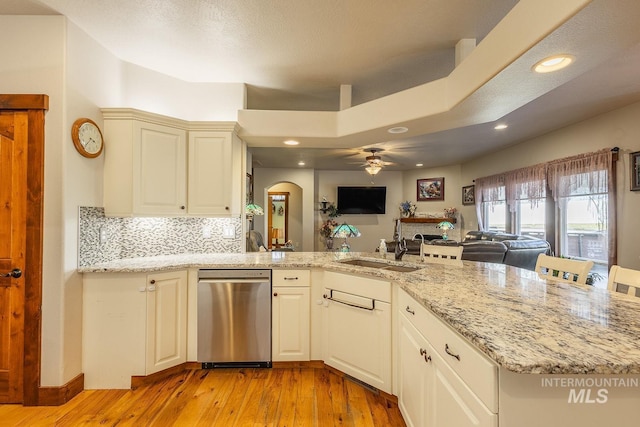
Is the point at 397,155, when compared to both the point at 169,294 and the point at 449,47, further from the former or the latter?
the point at 169,294

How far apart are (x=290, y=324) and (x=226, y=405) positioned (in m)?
0.73

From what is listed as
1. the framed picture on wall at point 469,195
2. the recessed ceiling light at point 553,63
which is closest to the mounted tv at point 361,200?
the framed picture on wall at point 469,195

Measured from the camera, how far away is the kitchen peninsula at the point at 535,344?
798mm

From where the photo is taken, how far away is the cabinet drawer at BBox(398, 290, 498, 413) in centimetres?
86

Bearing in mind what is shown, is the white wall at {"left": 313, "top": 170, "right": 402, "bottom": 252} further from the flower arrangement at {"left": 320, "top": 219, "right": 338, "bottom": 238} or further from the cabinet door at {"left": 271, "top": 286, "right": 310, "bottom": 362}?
the cabinet door at {"left": 271, "top": 286, "right": 310, "bottom": 362}

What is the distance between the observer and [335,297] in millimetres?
2346

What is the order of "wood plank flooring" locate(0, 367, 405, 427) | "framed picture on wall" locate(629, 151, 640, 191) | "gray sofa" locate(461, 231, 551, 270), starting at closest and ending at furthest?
"wood plank flooring" locate(0, 367, 405, 427)
"framed picture on wall" locate(629, 151, 640, 191)
"gray sofa" locate(461, 231, 551, 270)

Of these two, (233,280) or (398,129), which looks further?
(398,129)

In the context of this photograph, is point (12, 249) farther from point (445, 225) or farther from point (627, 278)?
point (445, 225)

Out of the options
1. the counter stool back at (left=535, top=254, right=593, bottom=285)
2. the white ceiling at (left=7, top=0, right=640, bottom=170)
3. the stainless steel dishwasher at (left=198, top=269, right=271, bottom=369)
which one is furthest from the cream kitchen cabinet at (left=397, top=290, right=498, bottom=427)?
the white ceiling at (left=7, top=0, right=640, bottom=170)

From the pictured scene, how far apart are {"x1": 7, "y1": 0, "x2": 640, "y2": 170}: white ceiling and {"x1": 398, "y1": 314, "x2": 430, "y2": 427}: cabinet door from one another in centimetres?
162

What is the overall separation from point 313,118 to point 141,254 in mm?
2162

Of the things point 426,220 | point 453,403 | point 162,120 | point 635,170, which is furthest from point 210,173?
point 426,220

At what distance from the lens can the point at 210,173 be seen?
2.74 metres
